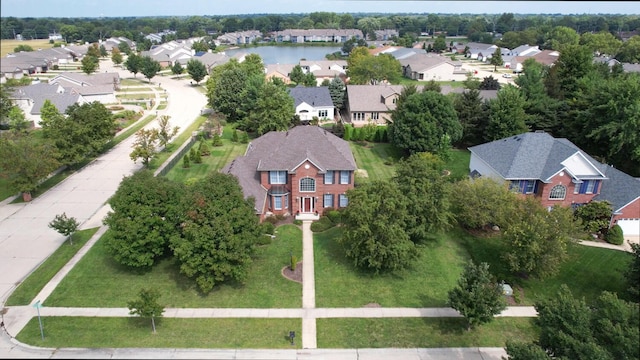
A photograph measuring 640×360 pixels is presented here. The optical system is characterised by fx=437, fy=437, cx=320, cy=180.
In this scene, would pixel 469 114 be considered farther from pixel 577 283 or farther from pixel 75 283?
pixel 75 283

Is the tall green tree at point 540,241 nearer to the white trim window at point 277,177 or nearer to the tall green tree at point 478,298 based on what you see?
the tall green tree at point 478,298

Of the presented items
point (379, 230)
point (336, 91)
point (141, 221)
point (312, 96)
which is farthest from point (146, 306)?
point (336, 91)

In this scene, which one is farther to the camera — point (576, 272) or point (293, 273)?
point (576, 272)

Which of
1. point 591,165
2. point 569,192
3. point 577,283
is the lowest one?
point 577,283

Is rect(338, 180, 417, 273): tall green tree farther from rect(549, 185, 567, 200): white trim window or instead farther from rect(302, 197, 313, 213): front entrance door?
rect(549, 185, 567, 200): white trim window

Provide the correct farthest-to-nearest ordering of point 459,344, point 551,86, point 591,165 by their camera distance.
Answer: point 551,86, point 591,165, point 459,344

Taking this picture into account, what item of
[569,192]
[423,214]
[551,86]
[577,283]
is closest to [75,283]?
[423,214]

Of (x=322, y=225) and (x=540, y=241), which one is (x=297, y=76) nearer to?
(x=322, y=225)
